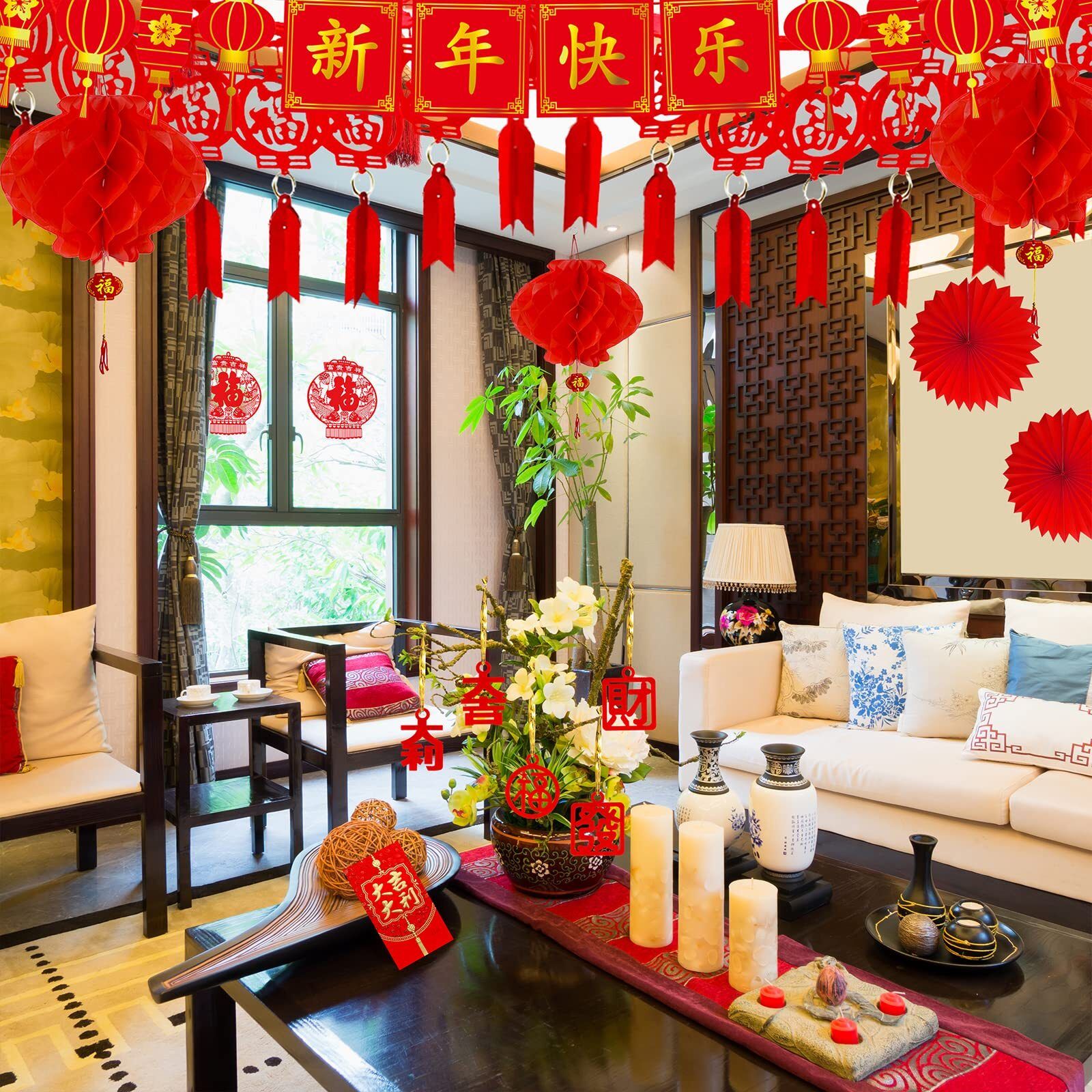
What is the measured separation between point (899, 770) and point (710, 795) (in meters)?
1.27

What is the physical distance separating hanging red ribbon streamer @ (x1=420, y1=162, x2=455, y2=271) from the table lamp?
94.4 inches

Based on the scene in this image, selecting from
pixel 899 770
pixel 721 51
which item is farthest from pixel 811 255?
pixel 899 770

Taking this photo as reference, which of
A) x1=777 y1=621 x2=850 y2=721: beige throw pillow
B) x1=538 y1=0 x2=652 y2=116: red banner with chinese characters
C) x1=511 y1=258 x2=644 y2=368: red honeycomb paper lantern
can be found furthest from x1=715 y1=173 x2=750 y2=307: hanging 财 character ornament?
x1=777 y1=621 x2=850 y2=721: beige throw pillow

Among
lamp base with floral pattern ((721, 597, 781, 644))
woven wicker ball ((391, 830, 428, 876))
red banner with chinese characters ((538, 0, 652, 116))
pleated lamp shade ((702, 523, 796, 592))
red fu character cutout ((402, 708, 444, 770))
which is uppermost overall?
red banner with chinese characters ((538, 0, 652, 116))

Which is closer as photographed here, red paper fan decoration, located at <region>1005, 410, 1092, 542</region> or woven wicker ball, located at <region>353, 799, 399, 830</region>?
woven wicker ball, located at <region>353, 799, 399, 830</region>

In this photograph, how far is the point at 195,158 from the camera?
146cm

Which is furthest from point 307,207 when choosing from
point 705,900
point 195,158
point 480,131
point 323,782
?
point 705,900

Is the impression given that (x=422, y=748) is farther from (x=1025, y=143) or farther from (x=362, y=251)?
(x=1025, y=143)

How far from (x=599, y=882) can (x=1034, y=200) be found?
1383mm

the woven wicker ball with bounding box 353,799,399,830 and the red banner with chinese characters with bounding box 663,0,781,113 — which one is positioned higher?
the red banner with chinese characters with bounding box 663,0,781,113

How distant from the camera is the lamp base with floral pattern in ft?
12.7

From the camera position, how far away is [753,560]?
3758mm

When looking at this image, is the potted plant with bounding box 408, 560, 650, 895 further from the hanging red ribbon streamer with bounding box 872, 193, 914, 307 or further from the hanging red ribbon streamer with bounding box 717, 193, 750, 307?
the hanging red ribbon streamer with bounding box 872, 193, 914, 307

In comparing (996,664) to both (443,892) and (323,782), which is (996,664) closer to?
(443,892)
